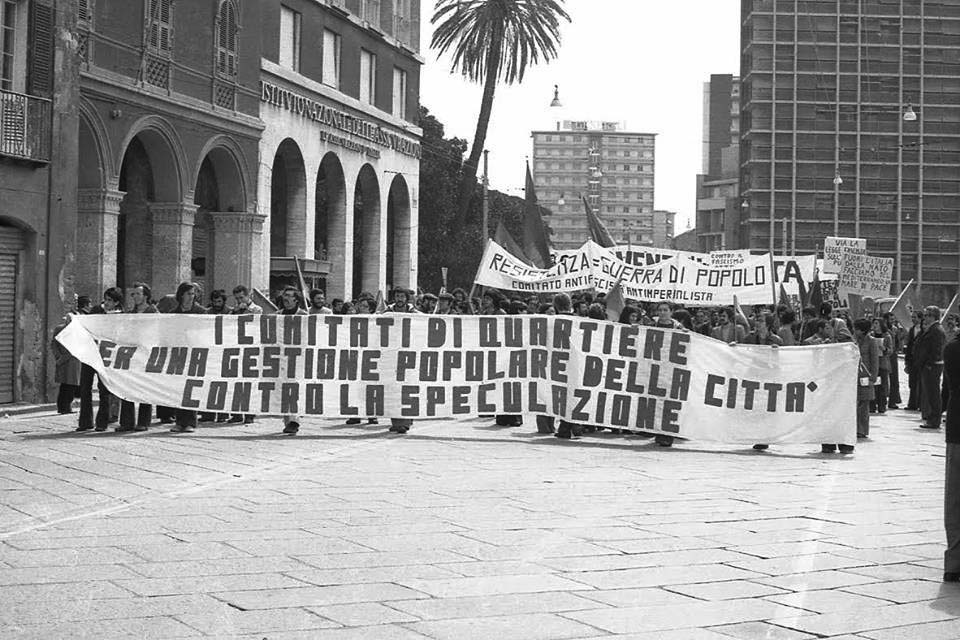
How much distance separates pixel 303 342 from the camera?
1480 centimetres

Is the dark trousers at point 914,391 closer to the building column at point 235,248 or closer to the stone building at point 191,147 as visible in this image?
the stone building at point 191,147

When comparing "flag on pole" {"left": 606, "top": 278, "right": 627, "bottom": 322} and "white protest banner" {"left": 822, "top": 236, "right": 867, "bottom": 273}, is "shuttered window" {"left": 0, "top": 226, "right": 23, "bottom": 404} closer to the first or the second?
"flag on pole" {"left": 606, "top": 278, "right": 627, "bottom": 322}

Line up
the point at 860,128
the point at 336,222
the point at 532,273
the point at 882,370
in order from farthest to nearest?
the point at 860,128 → the point at 336,222 → the point at 532,273 → the point at 882,370

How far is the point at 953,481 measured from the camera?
281 inches

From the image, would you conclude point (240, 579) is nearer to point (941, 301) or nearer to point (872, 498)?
point (872, 498)

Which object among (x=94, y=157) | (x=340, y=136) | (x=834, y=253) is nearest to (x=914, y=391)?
(x=834, y=253)

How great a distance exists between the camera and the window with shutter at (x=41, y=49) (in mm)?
17766

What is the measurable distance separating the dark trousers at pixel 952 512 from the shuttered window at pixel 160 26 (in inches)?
795

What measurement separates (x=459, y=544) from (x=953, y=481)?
2794 millimetres

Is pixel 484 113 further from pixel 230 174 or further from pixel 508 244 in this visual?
pixel 508 244

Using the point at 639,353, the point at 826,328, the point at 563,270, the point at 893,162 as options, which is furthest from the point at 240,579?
the point at 893,162

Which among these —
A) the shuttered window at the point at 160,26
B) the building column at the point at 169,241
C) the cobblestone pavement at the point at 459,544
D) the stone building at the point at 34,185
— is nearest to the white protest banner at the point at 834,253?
the building column at the point at 169,241

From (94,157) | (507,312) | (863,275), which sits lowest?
(507,312)

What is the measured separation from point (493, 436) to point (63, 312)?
7098 mm
